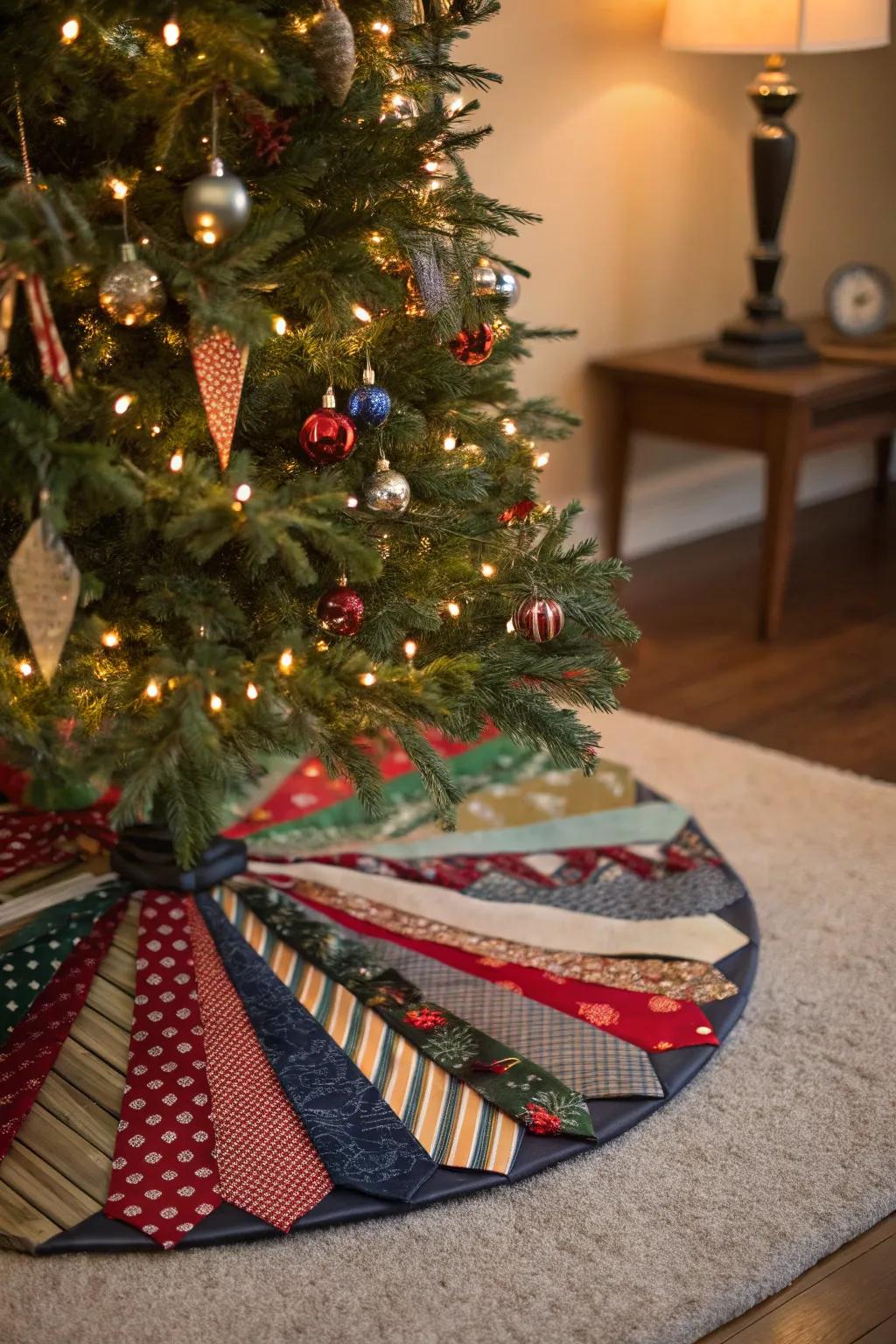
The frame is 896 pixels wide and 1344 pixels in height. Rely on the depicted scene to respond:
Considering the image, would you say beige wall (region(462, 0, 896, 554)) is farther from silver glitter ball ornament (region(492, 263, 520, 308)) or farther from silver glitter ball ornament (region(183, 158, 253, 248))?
silver glitter ball ornament (region(183, 158, 253, 248))

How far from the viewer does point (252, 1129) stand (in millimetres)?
1508

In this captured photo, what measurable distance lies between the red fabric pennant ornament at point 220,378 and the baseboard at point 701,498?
7.10 ft

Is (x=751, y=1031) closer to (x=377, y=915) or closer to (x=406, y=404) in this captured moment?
(x=377, y=915)

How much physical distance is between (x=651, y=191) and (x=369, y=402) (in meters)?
2.15

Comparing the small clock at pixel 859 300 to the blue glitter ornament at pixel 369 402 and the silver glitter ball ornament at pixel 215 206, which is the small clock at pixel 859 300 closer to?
the blue glitter ornament at pixel 369 402

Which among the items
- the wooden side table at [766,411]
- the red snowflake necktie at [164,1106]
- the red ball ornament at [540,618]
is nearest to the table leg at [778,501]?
the wooden side table at [766,411]

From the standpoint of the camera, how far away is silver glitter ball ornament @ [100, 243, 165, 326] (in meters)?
1.31

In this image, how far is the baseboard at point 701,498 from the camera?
3.66m

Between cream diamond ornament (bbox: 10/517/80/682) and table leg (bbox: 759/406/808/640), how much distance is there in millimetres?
2023

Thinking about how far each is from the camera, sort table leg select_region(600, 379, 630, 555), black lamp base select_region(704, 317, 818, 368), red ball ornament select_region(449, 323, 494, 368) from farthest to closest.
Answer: table leg select_region(600, 379, 630, 555), black lamp base select_region(704, 317, 818, 368), red ball ornament select_region(449, 323, 494, 368)

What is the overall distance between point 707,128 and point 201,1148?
111 inches

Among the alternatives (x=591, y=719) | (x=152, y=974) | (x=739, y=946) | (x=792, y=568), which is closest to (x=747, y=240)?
(x=792, y=568)

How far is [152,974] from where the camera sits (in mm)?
1696

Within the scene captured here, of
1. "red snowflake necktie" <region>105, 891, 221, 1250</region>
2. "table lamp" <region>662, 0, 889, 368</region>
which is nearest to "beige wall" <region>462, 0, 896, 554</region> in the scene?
"table lamp" <region>662, 0, 889, 368</region>
